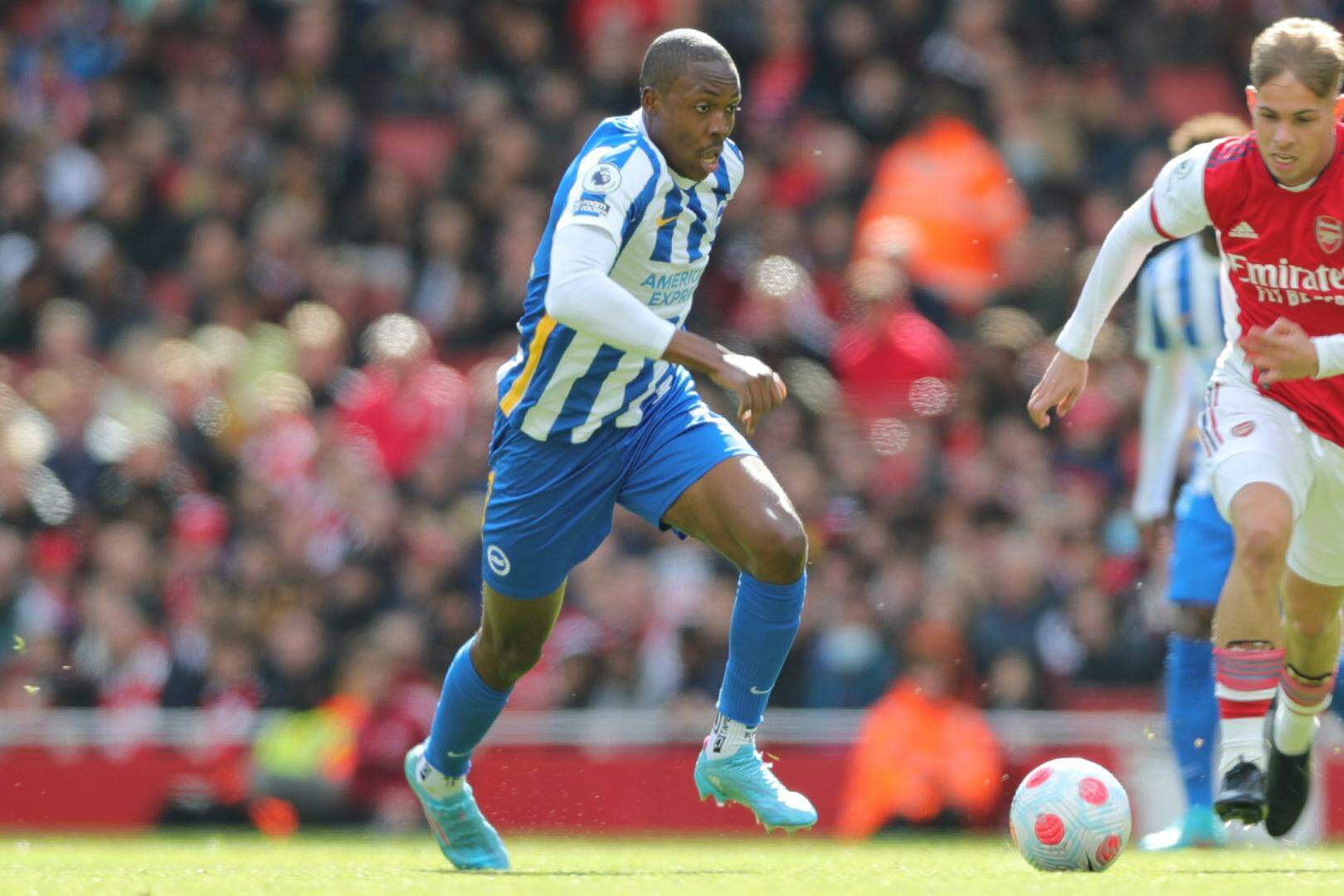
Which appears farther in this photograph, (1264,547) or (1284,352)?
(1264,547)

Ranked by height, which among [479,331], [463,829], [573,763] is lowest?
[573,763]

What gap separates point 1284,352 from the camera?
6289mm

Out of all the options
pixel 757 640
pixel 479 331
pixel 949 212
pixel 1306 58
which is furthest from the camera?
pixel 479 331

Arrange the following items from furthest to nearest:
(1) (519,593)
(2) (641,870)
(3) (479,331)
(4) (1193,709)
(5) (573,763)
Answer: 1. (3) (479,331)
2. (5) (573,763)
3. (4) (1193,709)
4. (2) (641,870)
5. (1) (519,593)

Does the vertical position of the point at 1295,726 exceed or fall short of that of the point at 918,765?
it exceeds it

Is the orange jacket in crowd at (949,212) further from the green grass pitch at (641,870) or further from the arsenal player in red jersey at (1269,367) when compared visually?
the arsenal player in red jersey at (1269,367)

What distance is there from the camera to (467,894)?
5.88 m

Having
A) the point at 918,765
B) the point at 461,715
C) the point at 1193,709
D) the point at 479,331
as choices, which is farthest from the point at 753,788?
the point at 479,331

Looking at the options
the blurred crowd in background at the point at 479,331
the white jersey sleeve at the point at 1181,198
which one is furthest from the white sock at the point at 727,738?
the blurred crowd in background at the point at 479,331

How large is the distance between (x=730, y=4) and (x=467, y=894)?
9187 mm

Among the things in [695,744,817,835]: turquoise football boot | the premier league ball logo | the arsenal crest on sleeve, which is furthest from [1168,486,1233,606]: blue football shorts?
the premier league ball logo

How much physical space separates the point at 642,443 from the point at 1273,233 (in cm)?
197

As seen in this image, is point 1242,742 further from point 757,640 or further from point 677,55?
point 677,55

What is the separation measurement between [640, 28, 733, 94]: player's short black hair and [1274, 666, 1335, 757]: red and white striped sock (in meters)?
2.63
